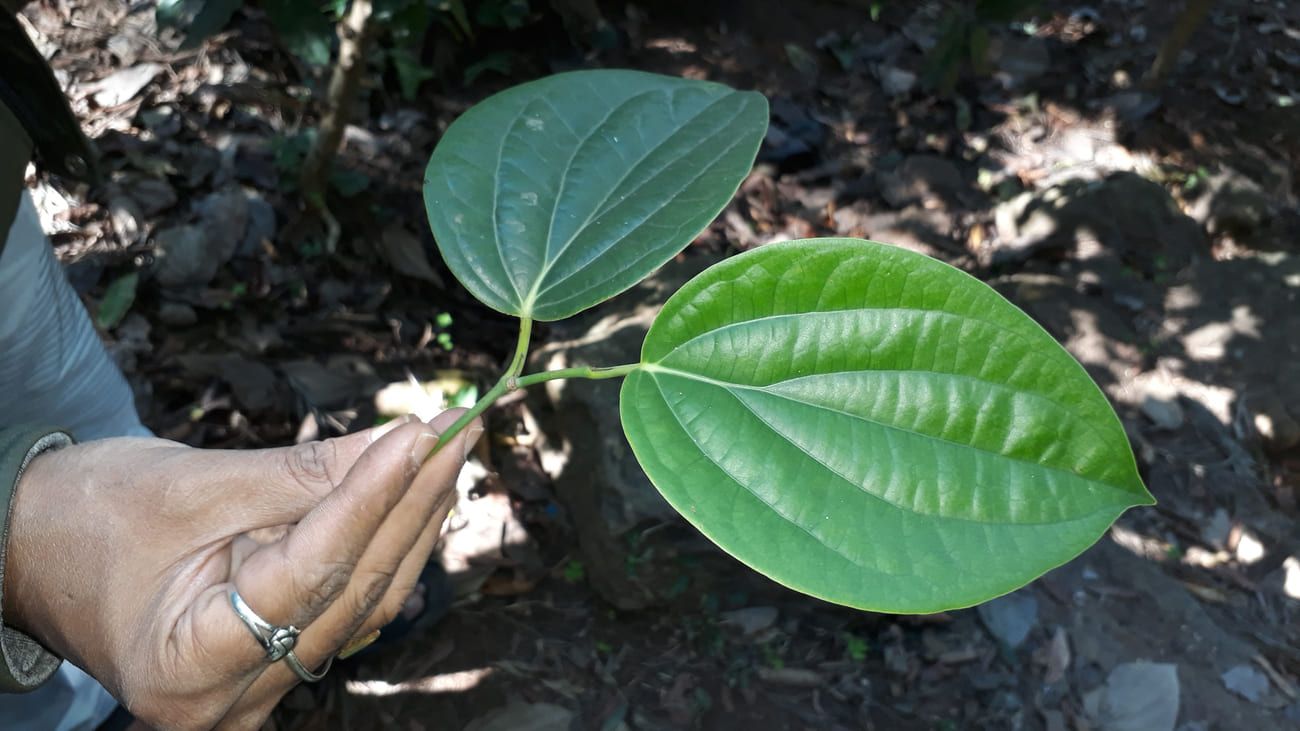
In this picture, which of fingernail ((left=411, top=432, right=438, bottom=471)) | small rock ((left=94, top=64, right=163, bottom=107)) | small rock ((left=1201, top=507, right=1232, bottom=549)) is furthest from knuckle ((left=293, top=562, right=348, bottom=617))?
small rock ((left=94, top=64, right=163, bottom=107))

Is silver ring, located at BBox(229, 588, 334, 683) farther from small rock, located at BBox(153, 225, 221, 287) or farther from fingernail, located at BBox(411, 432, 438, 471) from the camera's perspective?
small rock, located at BBox(153, 225, 221, 287)

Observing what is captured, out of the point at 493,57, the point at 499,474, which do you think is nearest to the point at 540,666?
the point at 499,474

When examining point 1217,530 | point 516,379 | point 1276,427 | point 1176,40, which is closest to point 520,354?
point 516,379

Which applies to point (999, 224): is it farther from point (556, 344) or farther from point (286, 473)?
point (286, 473)

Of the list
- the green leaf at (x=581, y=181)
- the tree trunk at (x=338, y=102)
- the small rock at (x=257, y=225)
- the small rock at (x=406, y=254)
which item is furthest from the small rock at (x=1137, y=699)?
the small rock at (x=257, y=225)

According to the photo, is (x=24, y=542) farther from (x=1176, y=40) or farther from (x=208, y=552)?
(x=1176, y=40)

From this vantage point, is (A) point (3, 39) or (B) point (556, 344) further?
(B) point (556, 344)
